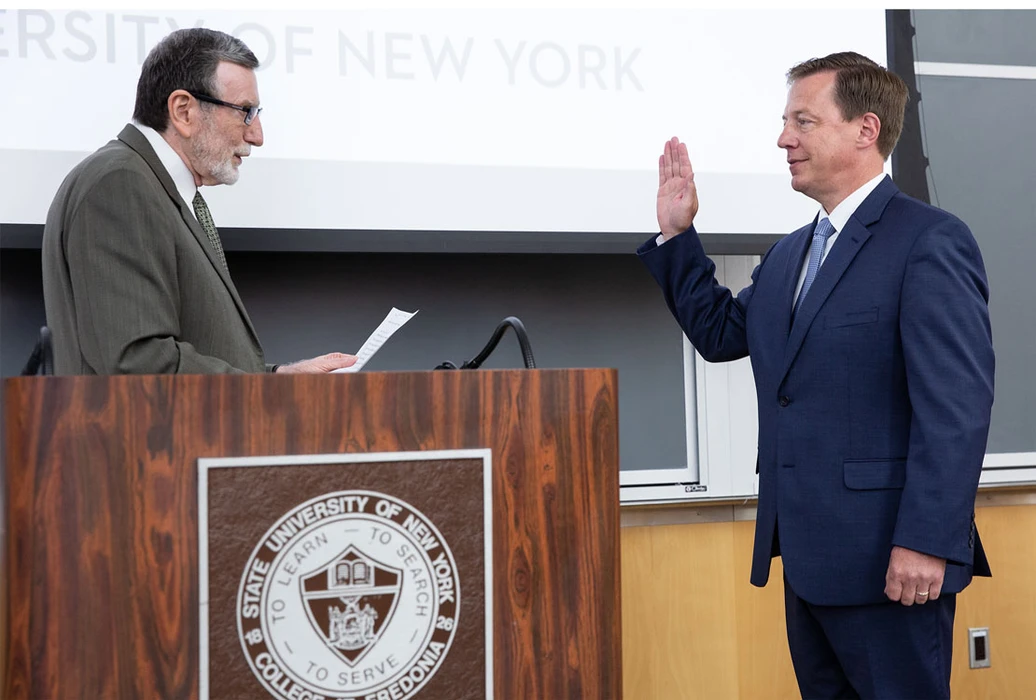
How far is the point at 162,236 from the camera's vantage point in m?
1.46

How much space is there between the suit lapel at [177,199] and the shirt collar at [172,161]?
6 centimetres

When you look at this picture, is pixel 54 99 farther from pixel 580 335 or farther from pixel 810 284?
pixel 810 284

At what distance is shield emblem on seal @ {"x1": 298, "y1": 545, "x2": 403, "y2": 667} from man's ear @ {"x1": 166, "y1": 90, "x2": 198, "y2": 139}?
96cm

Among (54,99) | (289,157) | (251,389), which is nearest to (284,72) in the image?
(289,157)

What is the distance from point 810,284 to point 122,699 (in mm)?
1184

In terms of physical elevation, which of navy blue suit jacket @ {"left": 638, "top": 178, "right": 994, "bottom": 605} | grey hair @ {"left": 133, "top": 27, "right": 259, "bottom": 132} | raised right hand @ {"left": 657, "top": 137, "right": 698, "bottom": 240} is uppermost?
grey hair @ {"left": 133, "top": 27, "right": 259, "bottom": 132}

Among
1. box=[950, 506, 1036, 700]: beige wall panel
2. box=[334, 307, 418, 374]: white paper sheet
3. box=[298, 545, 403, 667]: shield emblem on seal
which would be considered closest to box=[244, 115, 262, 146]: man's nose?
box=[334, 307, 418, 374]: white paper sheet

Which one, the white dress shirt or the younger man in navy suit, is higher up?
the white dress shirt

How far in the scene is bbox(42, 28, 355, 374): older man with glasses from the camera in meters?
1.34

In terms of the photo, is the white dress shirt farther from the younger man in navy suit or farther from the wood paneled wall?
the wood paneled wall

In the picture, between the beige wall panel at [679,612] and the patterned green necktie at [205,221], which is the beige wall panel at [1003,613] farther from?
the patterned green necktie at [205,221]

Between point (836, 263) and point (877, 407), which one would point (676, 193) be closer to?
point (836, 263)

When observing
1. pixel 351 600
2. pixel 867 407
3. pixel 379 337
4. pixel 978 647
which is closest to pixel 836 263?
pixel 867 407

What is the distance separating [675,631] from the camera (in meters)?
2.38
